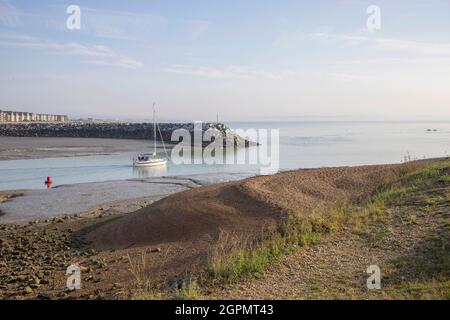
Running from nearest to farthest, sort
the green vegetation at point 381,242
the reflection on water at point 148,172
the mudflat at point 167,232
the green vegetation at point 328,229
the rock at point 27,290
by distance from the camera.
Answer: the green vegetation at point 381,242, the green vegetation at point 328,229, the rock at point 27,290, the mudflat at point 167,232, the reflection on water at point 148,172

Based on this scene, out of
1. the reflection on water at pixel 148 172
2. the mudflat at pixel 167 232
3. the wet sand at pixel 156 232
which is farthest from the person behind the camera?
the reflection on water at pixel 148 172

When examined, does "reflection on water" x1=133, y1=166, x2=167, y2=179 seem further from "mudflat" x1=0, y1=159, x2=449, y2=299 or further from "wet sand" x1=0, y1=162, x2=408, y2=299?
"mudflat" x1=0, y1=159, x2=449, y2=299

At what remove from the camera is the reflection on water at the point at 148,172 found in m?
30.0

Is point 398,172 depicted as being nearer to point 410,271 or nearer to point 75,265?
point 410,271

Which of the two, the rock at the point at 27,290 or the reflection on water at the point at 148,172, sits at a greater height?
the reflection on water at the point at 148,172

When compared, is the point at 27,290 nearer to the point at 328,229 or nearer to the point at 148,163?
the point at 328,229

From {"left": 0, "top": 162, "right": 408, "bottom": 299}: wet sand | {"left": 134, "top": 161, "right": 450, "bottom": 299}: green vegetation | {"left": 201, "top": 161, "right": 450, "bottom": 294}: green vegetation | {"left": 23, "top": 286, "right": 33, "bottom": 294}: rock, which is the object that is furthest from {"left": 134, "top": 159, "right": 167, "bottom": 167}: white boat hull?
{"left": 23, "top": 286, "right": 33, "bottom": 294}: rock

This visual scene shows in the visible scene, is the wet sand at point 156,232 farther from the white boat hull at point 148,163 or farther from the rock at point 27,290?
the white boat hull at point 148,163

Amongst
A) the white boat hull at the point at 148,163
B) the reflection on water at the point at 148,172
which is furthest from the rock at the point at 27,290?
the white boat hull at the point at 148,163

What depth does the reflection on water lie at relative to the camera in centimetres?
3000

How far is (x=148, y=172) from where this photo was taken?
31.7 meters

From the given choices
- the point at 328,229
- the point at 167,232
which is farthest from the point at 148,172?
the point at 328,229
